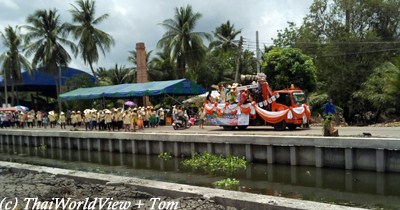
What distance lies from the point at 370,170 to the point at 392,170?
744 mm

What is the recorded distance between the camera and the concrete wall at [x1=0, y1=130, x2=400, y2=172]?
46.9 ft

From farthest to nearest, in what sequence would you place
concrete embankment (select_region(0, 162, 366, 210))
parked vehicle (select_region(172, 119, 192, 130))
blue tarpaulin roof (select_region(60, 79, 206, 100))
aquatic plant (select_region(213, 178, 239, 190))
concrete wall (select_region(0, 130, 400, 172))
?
blue tarpaulin roof (select_region(60, 79, 206, 100)) < parked vehicle (select_region(172, 119, 192, 130)) < concrete wall (select_region(0, 130, 400, 172)) < aquatic plant (select_region(213, 178, 239, 190)) < concrete embankment (select_region(0, 162, 366, 210))

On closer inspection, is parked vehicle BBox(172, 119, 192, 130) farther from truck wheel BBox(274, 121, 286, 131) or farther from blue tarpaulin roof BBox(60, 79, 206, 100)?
truck wheel BBox(274, 121, 286, 131)

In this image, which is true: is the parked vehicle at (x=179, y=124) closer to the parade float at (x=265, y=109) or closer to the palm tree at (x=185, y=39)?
the parade float at (x=265, y=109)

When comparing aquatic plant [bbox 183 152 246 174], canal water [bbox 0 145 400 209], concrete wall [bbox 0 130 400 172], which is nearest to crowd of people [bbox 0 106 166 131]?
concrete wall [bbox 0 130 400 172]

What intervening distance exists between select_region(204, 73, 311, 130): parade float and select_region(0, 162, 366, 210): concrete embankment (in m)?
11.3

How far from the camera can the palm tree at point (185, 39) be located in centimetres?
4691

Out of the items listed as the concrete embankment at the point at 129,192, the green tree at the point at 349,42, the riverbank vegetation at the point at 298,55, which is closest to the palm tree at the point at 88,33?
the riverbank vegetation at the point at 298,55

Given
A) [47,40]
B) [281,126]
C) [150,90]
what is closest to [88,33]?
[47,40]

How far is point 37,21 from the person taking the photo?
49156 mm

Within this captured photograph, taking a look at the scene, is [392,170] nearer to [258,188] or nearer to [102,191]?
[258,188]

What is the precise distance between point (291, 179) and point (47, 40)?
40.9 metres

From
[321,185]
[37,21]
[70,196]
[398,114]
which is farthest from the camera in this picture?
[37,21]

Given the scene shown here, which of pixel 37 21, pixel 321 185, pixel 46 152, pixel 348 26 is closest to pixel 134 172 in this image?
pixel 321 185
